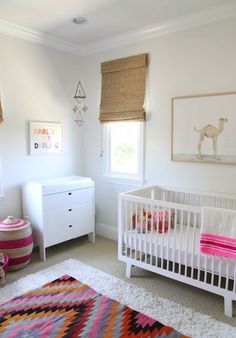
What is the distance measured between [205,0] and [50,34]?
1770mm

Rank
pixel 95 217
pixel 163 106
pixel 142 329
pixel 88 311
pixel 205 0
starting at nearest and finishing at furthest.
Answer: pixel 142 329, pixel 88 311, pixel 205 0, pixel 163 106, pixel 95 217

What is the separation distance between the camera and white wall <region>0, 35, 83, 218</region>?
3.10 meters

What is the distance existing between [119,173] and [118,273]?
130cm

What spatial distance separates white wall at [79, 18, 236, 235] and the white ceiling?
0.20 m

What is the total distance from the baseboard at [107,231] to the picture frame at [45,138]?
117 cm

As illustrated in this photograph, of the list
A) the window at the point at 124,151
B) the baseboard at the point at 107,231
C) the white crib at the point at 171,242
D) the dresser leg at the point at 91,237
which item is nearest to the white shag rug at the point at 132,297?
the white crib at the point at 171,242

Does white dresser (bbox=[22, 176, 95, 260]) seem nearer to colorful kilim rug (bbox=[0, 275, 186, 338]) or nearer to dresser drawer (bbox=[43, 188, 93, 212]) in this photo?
dresser drawer (bbox=[43, 188, 93, 212])

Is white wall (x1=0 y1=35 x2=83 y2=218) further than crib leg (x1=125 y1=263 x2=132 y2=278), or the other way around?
white wall (x1=0 y1=35 x2=83 y2=218)

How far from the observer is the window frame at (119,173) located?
3.36 m

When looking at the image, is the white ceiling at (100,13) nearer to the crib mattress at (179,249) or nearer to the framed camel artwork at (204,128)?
the framed camel artwork at (204,128)

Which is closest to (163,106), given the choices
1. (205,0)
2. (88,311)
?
(205,0)

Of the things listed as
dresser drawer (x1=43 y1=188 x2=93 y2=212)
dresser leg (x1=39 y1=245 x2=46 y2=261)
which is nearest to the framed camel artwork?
dresser drawer (x1=43 y1=188 x2=93 y2=212)

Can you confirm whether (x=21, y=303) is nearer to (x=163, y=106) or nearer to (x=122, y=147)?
(x=122, y=147)

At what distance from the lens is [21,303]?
7.09ft
